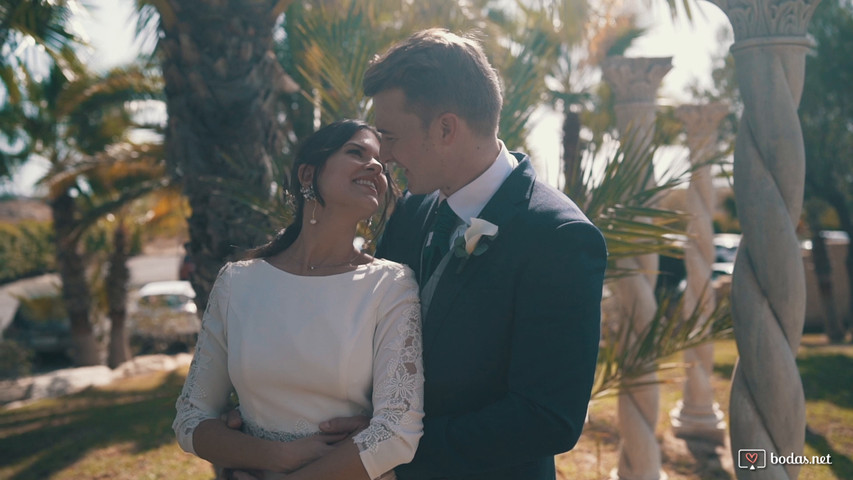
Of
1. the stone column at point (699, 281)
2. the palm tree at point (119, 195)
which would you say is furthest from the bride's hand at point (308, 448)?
the palm tree at point (119, 195)

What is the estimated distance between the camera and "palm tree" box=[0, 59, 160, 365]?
12875 millimetres

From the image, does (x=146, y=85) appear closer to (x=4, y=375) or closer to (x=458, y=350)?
(x=4, y=375)

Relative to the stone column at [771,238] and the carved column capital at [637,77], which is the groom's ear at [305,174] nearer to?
the stone column at [771,238]

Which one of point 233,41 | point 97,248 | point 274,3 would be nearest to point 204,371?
point 233,41

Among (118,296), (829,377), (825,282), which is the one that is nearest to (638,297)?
(829,377)

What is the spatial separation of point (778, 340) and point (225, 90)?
324cm

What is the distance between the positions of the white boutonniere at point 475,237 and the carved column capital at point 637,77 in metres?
4.60

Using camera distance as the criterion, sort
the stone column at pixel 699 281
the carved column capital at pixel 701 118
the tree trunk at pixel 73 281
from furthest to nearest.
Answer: the tree trunk at pixel 73 281
the carved column capital at pixel 701 118
the stone column at pixel 699 281

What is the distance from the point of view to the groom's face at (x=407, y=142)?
7.41 feet

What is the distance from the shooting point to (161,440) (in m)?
8.42

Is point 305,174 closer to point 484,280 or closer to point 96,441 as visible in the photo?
point 484,280

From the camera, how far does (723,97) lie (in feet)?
66.3

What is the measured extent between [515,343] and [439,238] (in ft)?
1.58

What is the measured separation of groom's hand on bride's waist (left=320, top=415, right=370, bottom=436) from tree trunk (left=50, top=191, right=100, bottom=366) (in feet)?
44.6
